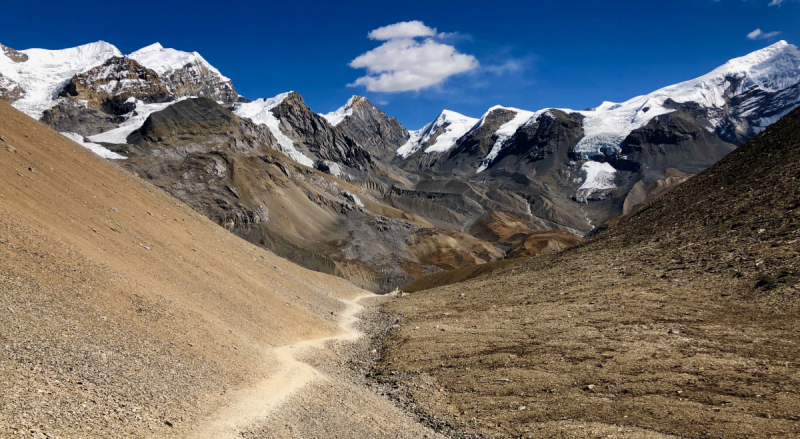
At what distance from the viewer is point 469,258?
12538 cm

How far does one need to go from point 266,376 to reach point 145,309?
15.9ft

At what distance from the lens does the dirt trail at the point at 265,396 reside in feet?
39.6

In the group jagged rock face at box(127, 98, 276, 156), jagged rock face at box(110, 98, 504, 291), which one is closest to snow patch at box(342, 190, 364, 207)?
jagged rock face at box(110, 98, 504, 291)

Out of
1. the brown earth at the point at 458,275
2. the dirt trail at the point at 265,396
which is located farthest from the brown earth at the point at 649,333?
the brown earth at the point at 458,275

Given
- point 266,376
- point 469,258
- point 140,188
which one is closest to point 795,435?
point 266,376

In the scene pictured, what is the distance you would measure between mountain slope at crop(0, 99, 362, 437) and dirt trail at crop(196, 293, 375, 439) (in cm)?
41

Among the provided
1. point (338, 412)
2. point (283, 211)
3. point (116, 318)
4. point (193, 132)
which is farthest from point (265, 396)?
point (193, 132)

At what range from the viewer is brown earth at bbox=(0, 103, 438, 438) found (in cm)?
1039

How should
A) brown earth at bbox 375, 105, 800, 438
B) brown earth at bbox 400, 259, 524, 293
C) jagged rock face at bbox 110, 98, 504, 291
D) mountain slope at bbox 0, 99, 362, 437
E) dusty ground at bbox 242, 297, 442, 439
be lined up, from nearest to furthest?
mountain slope at bbox 0, 99, 362, 437 → dusty ground at bbox 242, 297, 442, 439 → brown earth at bbox 375, 105, 800, 438 → brown earth at bbox 400, 259, 524, 293 → jagged rock face at bbox 110, 98, 504, 291

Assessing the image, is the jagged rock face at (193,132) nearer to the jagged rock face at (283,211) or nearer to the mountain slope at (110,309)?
the jagged rock face at (283,211)

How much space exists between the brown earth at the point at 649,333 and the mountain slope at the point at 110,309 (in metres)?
7.48

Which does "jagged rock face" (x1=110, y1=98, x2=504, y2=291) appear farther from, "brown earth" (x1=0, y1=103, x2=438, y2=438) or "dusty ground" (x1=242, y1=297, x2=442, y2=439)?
"dusty ground" (x1=242, y1=297, x2=442, y2=439)

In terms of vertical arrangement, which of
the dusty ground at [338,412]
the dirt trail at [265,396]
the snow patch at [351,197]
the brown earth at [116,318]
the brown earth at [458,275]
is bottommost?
the dusty ground at [338,412]

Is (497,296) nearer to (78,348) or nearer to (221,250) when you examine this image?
(221,250)
